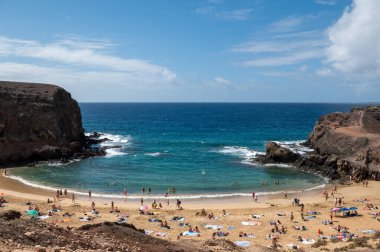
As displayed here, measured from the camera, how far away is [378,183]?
1775 inches

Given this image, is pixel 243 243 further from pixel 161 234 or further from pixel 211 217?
pixel 211 217

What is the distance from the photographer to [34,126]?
59469 millimetres

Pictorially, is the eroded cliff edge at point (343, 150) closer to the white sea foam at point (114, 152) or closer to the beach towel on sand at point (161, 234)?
the white sea foam at point (114, 152)

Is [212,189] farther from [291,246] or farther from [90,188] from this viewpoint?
[291,246]

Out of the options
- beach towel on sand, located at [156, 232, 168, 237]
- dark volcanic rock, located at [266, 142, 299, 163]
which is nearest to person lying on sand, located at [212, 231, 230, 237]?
beach towel on sand, located at [156, 232, 168, 237]

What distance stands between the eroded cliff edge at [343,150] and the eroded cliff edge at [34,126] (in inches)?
1232

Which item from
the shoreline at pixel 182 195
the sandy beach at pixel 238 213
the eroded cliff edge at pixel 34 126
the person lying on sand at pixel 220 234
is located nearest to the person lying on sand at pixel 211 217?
the sandy beach at pixel 238 213

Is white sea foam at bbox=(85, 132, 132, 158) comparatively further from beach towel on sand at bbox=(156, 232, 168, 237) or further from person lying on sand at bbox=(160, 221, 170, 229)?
beach towel on sand at bbox=(156, 232, 168, 237)

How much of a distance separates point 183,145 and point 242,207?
39716mm

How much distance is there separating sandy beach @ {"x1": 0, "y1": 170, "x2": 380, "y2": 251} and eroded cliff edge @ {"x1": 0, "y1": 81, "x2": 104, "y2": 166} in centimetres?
1282

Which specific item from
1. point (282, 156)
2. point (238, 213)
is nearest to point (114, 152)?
point (282, 156)

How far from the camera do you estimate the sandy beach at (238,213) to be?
29.0 m

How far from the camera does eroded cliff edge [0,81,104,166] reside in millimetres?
56719

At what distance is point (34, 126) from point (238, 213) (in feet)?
125
